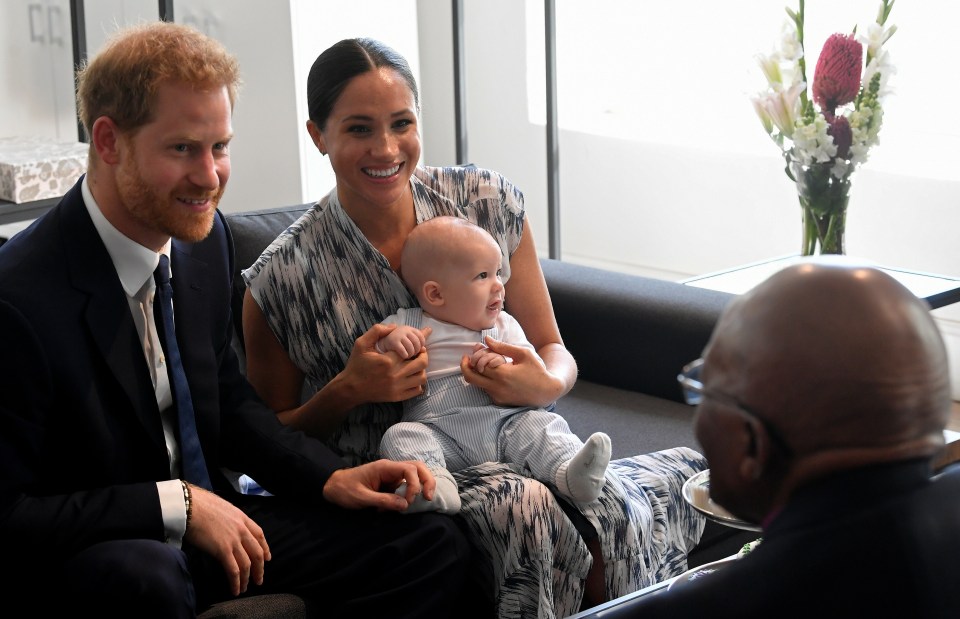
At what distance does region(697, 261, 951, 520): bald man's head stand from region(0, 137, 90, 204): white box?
3.44 m

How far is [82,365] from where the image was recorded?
1.88 metres

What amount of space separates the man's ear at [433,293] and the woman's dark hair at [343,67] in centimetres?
35

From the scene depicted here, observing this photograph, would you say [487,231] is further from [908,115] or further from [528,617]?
[908,115]

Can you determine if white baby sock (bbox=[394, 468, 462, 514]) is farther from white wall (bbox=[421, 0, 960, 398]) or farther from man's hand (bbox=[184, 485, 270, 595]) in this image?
white wall (bbox=[421, 0, 960, 398])

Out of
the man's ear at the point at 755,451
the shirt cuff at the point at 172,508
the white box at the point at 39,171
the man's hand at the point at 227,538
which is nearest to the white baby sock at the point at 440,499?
the man's hand at the point at 227,538

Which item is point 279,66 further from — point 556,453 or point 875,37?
point 556,453

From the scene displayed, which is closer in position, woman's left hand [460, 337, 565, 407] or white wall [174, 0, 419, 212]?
woman's left hand [460, 337, 565, 407]

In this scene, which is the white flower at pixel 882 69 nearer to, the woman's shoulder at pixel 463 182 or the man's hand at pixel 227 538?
the woman's shoulder at pixel 463 182

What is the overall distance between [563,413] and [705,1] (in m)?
2.67

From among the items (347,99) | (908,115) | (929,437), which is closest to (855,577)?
(929,437)

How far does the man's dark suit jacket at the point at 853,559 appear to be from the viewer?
876 mm

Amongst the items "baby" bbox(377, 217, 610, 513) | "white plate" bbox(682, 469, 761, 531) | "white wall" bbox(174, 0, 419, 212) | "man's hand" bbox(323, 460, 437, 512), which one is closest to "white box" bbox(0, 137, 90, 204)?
"white wall" bbox(174, 0, 419, 212)

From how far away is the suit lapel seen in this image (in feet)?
6.24

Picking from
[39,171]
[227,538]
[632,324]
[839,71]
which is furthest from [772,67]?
[39,171]
